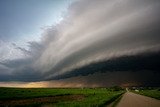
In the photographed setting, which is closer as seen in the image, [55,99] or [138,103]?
[138,103]

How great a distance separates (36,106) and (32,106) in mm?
914

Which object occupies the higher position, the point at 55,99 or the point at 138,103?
the point at 55,99

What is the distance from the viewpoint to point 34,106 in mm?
46000

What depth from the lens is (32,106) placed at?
4603cm

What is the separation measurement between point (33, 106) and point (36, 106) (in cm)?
83

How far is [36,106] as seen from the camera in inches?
1799

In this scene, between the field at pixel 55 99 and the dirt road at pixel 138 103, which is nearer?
the dirt road at pixel 138 103

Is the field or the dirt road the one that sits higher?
the field

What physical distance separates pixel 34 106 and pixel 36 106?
1.81 ft

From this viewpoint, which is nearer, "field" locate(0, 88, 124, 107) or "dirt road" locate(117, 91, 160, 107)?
"dirt road" locate(117, 91, 160, 107)

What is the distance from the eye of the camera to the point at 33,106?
4616cm

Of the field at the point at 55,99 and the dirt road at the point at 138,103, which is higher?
the field at the point at 55,99
